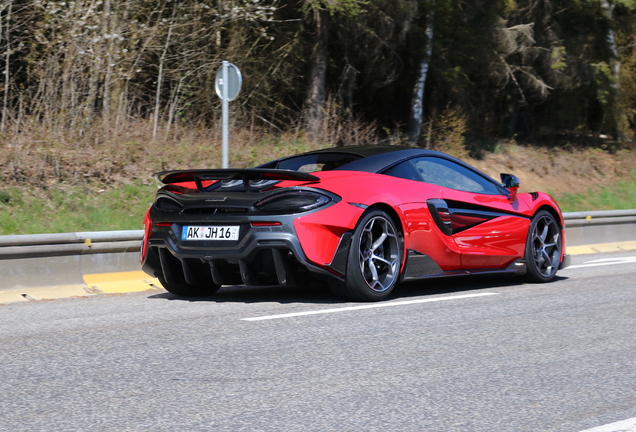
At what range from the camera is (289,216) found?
6.38 meters

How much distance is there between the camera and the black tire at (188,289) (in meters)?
7.44

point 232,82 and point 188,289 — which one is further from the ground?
point 232,82

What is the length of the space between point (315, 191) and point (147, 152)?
7796 mm

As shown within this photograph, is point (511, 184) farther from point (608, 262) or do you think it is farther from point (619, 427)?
point (619, 427)

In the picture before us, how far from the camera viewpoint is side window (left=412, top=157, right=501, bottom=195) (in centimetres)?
750

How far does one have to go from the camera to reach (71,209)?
36.3 ft

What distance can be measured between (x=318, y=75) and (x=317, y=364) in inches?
602

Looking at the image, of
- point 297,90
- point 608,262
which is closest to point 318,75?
Answer: point 297,90

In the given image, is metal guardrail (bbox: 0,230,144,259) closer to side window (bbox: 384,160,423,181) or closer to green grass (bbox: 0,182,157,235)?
green grass (bbox: 0,182,157,235)

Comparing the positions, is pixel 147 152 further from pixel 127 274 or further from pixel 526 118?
pixel 526 118

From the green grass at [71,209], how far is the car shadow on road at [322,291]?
→ 291 centimetres

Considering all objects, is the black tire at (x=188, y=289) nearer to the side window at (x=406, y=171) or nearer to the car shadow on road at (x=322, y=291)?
the car shadow on road at (x=322, y=291)

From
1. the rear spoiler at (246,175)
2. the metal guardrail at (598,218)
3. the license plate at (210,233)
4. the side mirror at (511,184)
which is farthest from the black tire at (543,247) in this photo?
the metal guardrail at (598,218)

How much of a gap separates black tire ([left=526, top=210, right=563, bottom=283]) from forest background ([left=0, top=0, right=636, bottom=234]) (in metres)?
5.09
